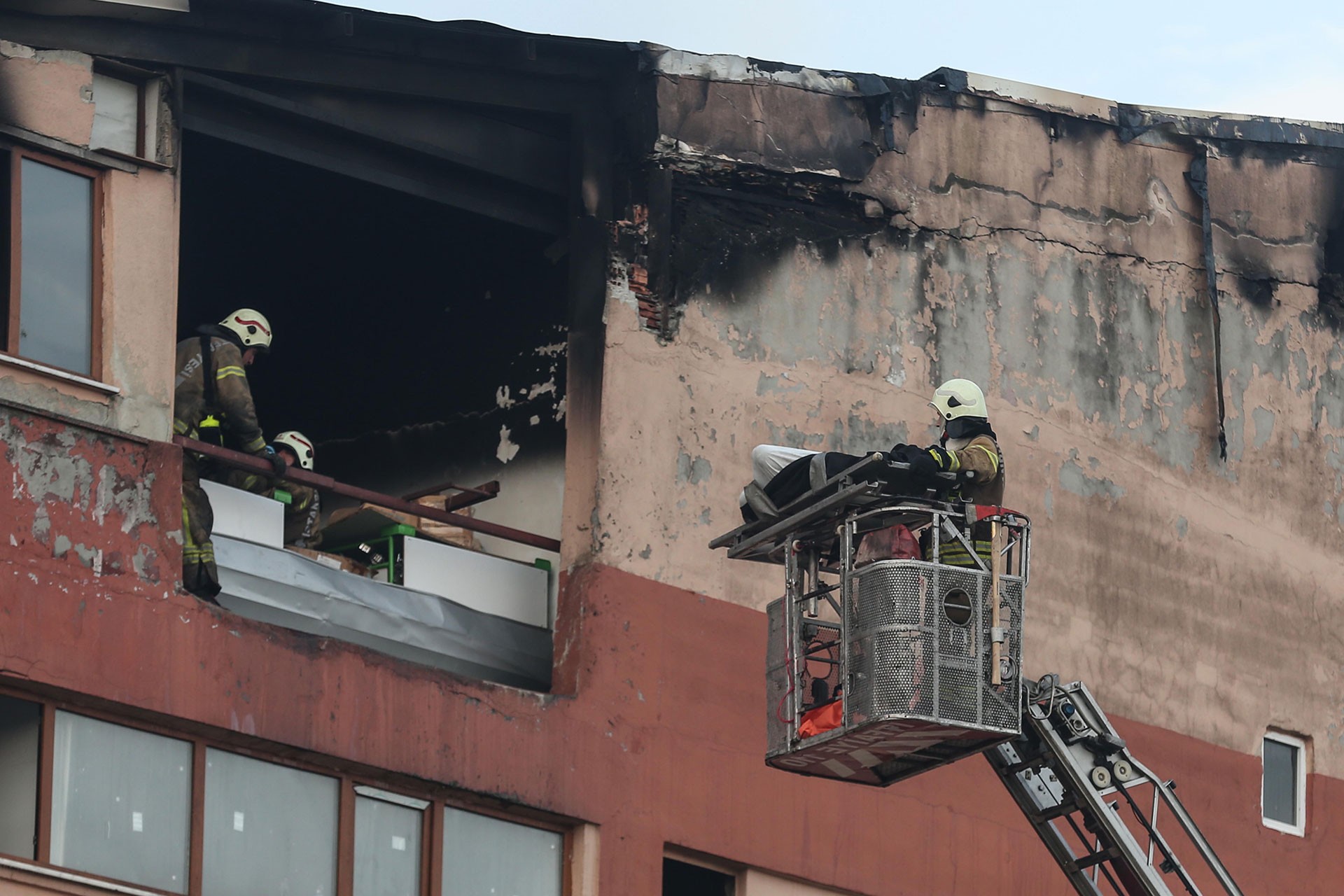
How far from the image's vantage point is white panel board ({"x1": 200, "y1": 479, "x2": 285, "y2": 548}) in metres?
16.9

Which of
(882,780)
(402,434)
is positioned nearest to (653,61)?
(402,434)

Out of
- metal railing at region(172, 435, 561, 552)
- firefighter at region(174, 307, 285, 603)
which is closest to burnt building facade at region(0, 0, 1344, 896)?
metal railing at region(172, 435, 561, 552)

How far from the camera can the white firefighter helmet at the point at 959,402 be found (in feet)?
51.6

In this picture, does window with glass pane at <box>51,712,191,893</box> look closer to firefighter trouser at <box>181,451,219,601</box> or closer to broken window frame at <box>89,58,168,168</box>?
firefighter trouser at <box>181,451,219,601</box>

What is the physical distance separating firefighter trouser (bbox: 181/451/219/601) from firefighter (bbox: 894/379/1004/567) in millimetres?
4356

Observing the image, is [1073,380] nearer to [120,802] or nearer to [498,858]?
[498,858]

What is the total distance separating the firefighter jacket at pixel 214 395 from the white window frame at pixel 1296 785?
9086mm

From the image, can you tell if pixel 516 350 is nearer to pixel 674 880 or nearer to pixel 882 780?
pixel 674 880

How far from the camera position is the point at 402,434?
68.2ft

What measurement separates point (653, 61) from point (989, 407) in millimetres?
3880

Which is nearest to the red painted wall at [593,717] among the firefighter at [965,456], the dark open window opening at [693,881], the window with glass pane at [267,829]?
the window with glass pane at [267,829]

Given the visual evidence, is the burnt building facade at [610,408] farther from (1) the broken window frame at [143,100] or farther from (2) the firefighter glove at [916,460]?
(2) the firefighter glove at [916,460]

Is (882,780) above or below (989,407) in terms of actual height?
below

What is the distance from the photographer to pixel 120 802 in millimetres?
15328
